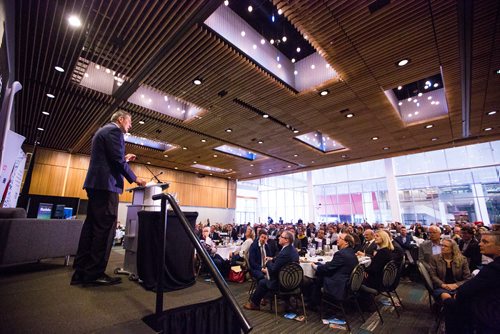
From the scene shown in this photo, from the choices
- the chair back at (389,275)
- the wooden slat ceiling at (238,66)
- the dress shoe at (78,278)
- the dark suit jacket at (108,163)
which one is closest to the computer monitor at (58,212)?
the wooden slat ceiling at (238,66)

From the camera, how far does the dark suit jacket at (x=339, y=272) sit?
3.75 m

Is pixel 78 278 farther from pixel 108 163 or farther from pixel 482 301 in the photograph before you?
pixel 482 301

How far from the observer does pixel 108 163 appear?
2.35m

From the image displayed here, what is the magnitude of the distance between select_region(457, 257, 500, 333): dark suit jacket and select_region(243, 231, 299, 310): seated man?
223 centimetres

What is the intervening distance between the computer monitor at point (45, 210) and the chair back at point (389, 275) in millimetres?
11869

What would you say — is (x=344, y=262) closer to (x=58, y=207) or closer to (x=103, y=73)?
(x=103, y=73)

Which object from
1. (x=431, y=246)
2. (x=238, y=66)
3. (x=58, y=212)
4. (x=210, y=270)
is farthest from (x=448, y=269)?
(x=58, y=212)

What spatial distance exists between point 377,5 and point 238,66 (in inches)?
107

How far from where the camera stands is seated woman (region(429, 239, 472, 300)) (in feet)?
11.3

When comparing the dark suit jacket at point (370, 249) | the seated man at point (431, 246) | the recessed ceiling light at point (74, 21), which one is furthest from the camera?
the dark suit jacket at point (370, 249)

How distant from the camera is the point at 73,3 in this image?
11.8ft

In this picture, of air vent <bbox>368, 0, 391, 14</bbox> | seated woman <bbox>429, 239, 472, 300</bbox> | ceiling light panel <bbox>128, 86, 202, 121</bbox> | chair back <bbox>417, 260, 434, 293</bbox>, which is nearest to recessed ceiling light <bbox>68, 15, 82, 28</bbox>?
ceiling light panel <bbox>128, 86, 202, 121</bbox>

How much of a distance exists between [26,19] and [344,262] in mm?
6652

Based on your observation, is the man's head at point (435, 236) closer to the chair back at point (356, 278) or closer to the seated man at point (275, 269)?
the chair back at point (356, 278)
